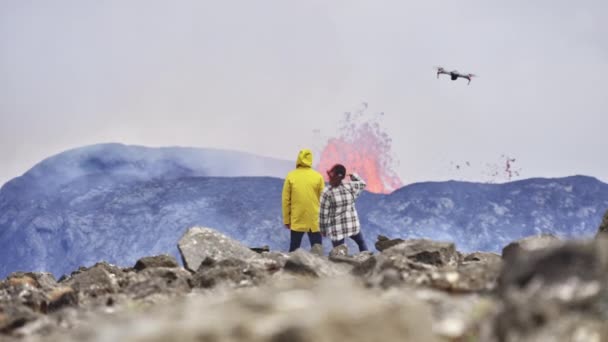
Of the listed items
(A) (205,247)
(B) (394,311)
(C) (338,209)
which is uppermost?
(B) (394,311)

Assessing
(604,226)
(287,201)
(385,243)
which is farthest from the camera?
(287,201)

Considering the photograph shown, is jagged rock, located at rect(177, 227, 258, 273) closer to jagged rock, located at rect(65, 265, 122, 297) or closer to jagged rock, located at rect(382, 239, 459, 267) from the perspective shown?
jagged rock, located at rect(65, 265, 122, 297)

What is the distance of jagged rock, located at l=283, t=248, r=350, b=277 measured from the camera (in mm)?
10266

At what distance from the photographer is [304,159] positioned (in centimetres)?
1934

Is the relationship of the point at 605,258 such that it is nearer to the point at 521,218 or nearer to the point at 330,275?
the point at 330,275

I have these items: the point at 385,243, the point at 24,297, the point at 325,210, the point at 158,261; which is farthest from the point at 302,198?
the point at 24,297

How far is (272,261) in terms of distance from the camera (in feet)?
39.8

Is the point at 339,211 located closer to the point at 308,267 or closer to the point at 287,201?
the point at 287,201

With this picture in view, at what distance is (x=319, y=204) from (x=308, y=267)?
9.11m

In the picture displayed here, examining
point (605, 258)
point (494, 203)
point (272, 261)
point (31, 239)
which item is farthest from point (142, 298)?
point (494, 203)

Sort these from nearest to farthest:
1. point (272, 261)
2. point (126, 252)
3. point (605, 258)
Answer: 1. point (605, 258)
2. point (272, 261)
3. point (126, 252)

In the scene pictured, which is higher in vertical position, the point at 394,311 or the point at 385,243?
the point at 394,311

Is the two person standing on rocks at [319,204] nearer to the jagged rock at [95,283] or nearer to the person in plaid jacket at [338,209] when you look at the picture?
the person in plaid jacket at [338,209]

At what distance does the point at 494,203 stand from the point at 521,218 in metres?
4.64
